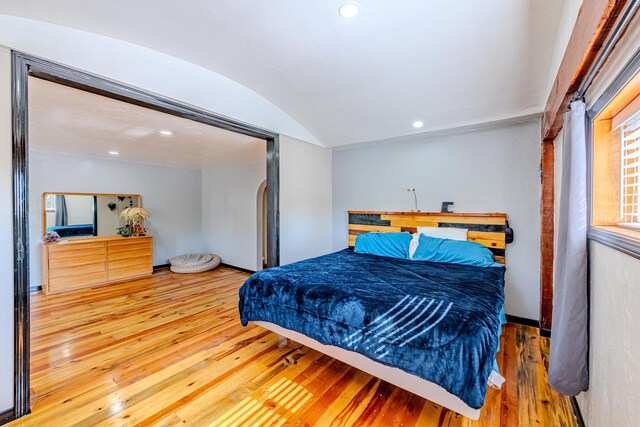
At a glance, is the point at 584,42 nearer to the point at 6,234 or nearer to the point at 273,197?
the point at 273,197

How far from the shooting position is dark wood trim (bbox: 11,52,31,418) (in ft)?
5.22

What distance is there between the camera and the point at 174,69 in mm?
2295

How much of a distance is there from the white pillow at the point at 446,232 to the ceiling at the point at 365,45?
1.27 meters

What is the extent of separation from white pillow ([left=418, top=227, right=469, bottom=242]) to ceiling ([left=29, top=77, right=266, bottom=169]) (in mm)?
2600

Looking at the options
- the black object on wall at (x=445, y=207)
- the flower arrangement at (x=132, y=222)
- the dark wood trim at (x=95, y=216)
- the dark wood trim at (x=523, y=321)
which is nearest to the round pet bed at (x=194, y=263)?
the flower arrangement at (x=132, y=222)

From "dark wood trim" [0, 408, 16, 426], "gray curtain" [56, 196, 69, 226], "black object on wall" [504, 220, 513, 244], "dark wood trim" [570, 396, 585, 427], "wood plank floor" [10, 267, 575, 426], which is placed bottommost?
"wood plank floor" [10, 267, 575, 426]

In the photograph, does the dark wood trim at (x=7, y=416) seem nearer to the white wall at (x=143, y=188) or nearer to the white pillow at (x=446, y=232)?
the white wall at (x=143, y=188)

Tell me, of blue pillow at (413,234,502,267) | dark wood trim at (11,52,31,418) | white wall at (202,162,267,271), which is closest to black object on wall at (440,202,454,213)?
blue pillow at (413,234,502,267)

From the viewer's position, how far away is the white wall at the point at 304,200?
3.55m

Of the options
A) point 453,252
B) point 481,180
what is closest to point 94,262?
point 453,252

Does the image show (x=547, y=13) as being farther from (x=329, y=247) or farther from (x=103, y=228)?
(x=103, y=228)

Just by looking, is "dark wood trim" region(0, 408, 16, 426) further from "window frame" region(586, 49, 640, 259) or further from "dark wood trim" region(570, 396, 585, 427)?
"dark wood trim" region(570, 396, 585, 427)

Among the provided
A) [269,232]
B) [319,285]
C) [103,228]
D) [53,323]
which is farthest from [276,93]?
[103,228]

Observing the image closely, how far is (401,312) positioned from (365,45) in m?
2.00
